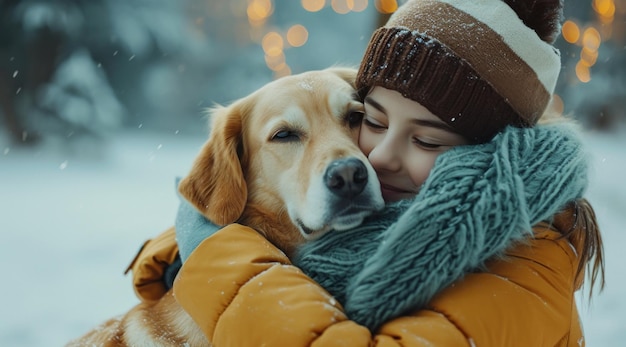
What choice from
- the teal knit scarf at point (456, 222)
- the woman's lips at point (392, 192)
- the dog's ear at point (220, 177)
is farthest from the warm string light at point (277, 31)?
the teal knit scarf at point (456, 222)

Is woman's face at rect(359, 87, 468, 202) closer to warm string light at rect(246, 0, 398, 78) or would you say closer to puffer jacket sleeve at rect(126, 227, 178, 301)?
puffer jacket sleeve at rect(126, 227, 178, 301)

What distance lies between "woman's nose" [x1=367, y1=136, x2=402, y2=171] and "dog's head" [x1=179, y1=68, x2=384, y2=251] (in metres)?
0.05

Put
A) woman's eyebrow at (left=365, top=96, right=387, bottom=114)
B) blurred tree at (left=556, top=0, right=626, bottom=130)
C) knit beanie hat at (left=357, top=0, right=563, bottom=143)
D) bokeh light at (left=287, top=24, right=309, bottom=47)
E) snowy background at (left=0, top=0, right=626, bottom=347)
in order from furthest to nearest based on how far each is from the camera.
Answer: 1. bokeh light at (left=287, top=24, right=309, bottom=47)
2. blurred tree at (left=556, top=0, right=626, bottom=130)
3. snowy background at (left=0, top=0, right=626, bottom=347)
4. woman's eyebrow at (left=365, top=96, right=387, bottom=114)
5. knit beanie hat at (left=357, top=0, right=563, bottom=143)

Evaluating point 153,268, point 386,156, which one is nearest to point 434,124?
point 386,156

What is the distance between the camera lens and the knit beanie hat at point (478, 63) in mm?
1784

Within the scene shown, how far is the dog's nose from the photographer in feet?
5.87

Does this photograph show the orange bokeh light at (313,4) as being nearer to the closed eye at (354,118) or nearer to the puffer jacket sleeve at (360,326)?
the closed eye at (354,118)

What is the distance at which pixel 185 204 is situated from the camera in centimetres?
220

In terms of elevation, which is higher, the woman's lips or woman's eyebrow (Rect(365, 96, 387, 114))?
woman's eyebrow (Rect(365, 96, 387, 114))

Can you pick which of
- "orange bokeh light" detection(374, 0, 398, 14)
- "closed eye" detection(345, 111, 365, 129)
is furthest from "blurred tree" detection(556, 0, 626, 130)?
"closed eye" detection(345, 111, 365, 129)

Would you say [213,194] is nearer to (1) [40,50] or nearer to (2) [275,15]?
(1) [40,50]

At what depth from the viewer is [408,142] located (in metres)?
1.88

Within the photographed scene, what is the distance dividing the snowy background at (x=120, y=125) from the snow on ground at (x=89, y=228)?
0.06 feet

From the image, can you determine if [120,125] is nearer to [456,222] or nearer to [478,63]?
[478,63]
